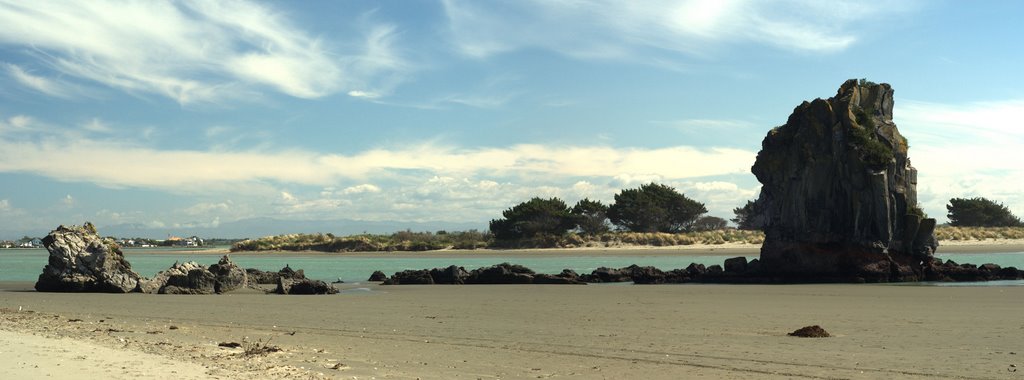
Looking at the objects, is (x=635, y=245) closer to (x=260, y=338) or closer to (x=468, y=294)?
(x=468, y=294)

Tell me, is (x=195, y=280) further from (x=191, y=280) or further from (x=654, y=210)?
(x=654, y=210)

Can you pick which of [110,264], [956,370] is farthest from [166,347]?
[110,264]

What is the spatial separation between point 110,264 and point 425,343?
17863 millimetres

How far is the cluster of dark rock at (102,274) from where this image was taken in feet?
83.7

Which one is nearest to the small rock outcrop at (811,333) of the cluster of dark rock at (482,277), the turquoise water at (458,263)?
the cluster of dark rock at (482,277)

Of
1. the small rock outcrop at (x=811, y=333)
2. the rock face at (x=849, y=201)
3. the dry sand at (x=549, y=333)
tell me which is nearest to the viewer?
the dry sand at (x=549, y=333)

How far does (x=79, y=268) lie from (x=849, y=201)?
27.1m

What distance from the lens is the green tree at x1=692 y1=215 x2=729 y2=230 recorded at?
298 feet

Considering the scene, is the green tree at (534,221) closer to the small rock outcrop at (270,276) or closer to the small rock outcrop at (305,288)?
the small rock outcrop at (270,276)

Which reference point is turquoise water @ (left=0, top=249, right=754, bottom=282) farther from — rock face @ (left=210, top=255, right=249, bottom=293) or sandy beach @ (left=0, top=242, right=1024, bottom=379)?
sandy beach @ (left=0, top=242, right=1024, bottom=379)

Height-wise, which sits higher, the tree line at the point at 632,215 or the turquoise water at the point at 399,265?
the tree line at the point at 632,215

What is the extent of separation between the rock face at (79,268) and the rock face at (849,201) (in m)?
23.5

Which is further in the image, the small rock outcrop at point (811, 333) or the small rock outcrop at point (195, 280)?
the small rock outcrop at point (195, 280)

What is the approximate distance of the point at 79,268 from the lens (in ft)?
86.2
